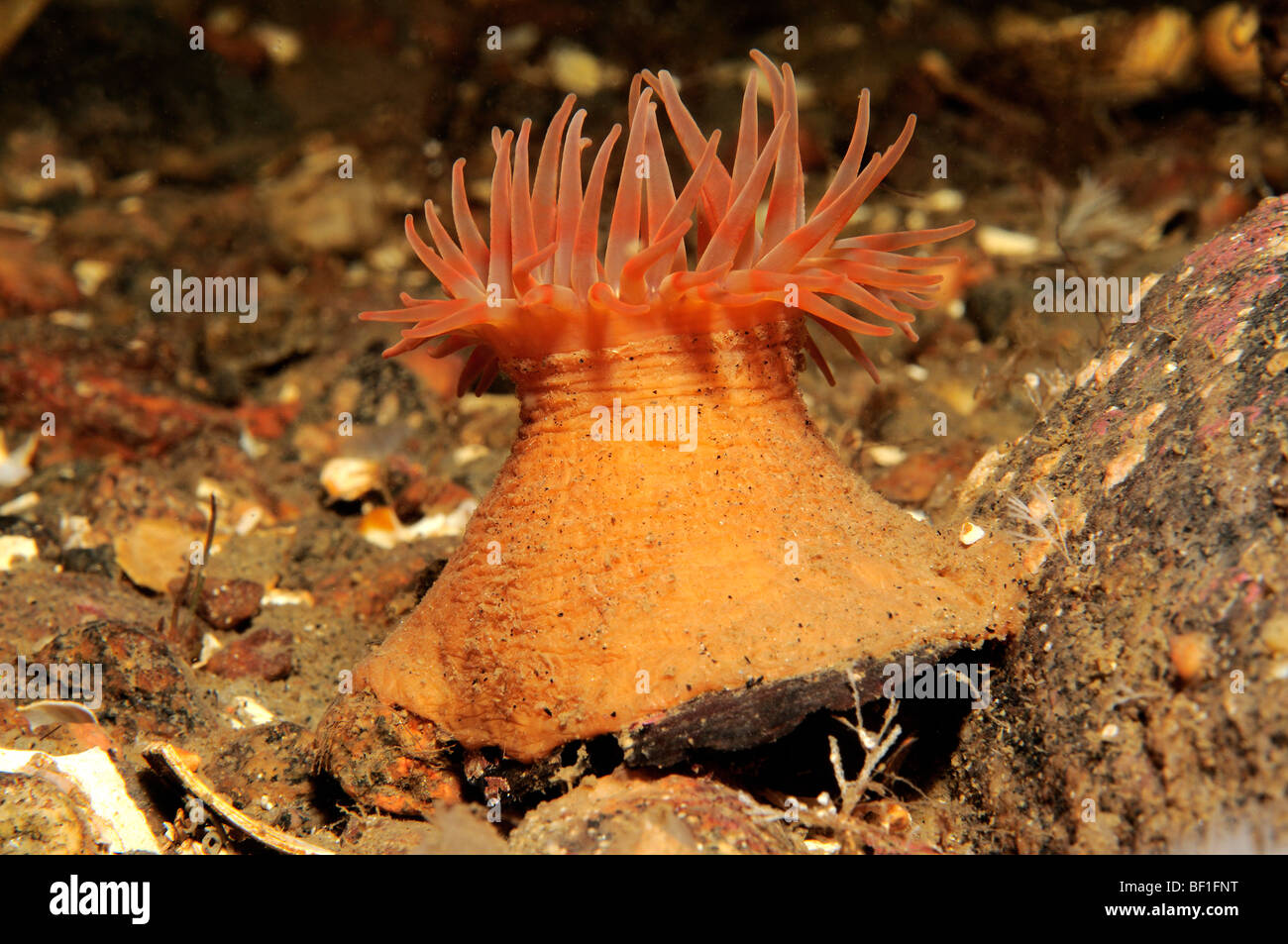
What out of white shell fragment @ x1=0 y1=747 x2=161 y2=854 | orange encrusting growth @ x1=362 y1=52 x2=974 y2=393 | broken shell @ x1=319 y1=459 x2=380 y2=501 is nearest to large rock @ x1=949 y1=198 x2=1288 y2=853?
orange encrusting growth @ x1=362 y1=52 x2=974 y2=393

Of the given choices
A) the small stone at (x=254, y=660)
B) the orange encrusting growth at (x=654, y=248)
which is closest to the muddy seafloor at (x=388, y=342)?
the small stone at (x=254, y=660)

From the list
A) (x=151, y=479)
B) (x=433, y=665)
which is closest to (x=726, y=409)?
(x=433, y=665)

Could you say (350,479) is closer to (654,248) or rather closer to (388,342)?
(388,342)

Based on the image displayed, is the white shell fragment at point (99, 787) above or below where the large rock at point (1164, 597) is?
below

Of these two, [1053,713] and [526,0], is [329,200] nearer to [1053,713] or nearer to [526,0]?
[526,0]

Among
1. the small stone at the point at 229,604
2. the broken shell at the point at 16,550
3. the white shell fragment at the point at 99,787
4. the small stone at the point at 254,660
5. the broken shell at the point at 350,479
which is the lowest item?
the white shell fragment at the point at 99,787

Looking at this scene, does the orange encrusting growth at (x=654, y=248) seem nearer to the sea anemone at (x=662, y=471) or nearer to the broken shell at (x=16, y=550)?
the sea anemone at (x=662, y=471)

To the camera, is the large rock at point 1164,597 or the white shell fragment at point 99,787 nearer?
the large rock at point 1164,597
